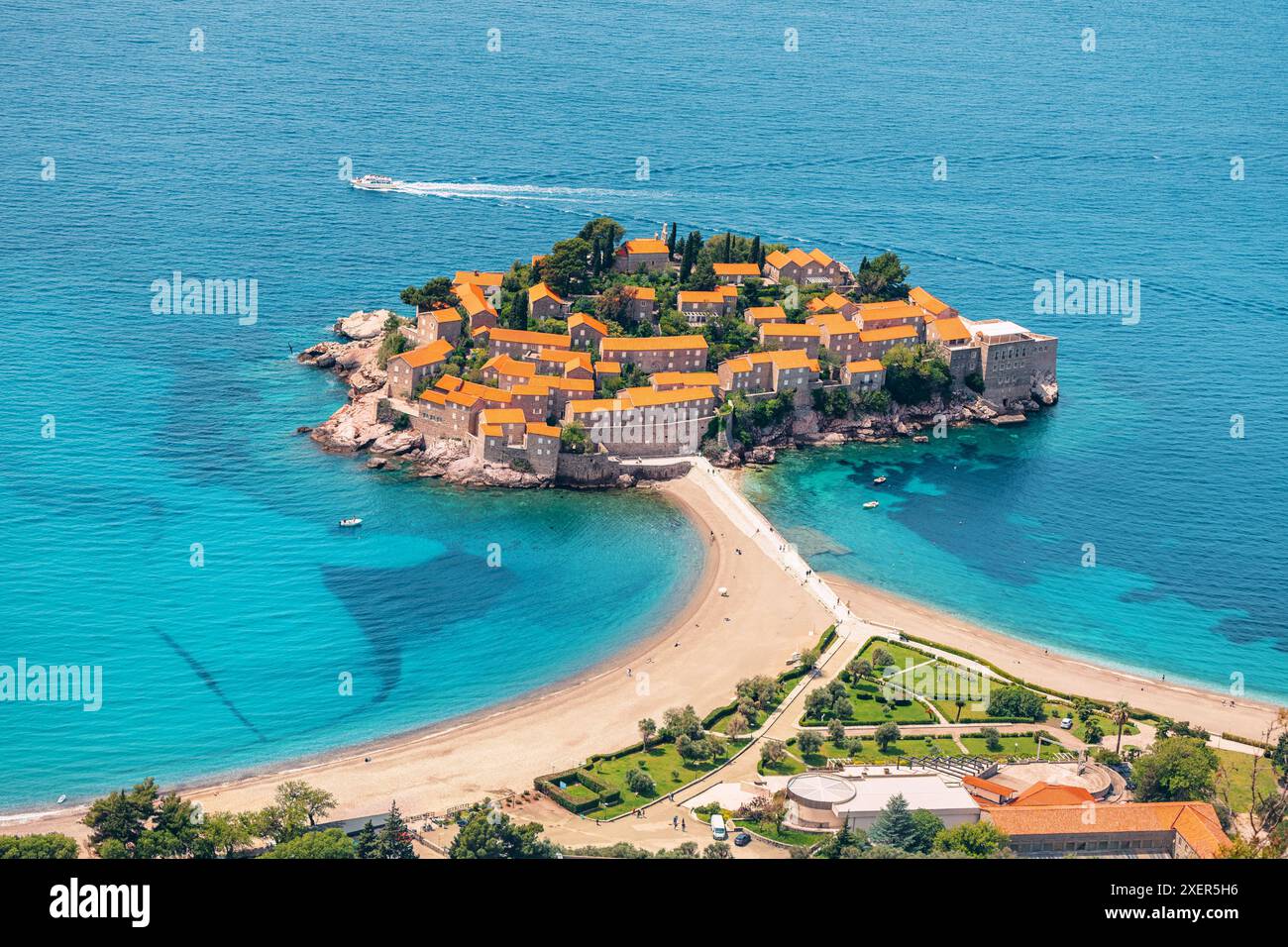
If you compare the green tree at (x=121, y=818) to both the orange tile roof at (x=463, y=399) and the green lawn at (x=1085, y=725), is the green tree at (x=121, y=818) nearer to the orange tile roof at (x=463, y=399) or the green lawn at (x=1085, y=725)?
the green lawn at (x=1085, y=725)

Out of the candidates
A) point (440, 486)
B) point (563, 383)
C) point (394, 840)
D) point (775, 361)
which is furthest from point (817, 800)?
point (775, 361)

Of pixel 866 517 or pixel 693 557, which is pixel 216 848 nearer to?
pixel 693 557

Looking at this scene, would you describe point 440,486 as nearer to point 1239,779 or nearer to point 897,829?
point 897,829

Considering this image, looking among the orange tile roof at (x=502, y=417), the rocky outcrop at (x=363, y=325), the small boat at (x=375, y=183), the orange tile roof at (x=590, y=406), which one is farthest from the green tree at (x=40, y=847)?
the small boat at (x=375, y=183)

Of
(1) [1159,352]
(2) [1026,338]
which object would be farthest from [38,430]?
(1) [1159,352]

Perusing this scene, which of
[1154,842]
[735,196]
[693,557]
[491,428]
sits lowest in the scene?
[1154,842]
